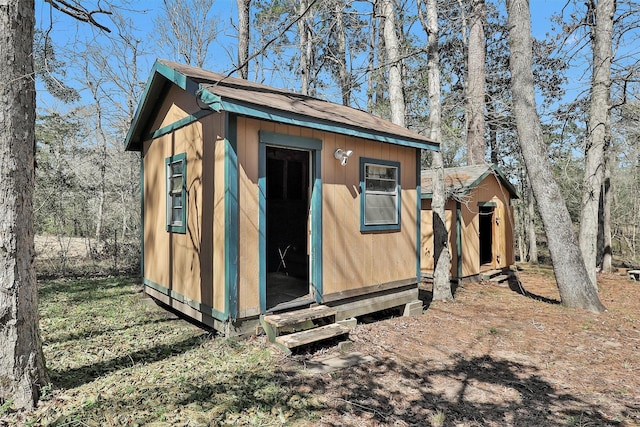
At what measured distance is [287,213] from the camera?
25.6ft

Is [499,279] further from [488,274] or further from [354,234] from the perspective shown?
[354,234]

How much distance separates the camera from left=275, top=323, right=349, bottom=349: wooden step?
12.9ft

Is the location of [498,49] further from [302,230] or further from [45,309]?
[45,309]

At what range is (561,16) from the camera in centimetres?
978

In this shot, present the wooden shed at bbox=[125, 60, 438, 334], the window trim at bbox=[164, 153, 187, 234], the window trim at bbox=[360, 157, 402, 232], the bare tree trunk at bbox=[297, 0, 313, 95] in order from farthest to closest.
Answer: the bare tree trunk at bbox=[297, 0, 313, 95] < the window trim at bbox=[360, 157, 402, 232] < the window trim at bbox=[164, 153, 187, 234] < the wooden shed at bbox=[125, 60, 438, 334]

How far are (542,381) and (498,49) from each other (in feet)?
53.4

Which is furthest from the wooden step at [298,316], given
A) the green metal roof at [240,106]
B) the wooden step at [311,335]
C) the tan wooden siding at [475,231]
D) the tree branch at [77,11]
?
the tan wooden siding at [475,231]

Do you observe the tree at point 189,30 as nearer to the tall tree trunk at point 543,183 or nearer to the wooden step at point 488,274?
the tall tree trunk at point 543,183

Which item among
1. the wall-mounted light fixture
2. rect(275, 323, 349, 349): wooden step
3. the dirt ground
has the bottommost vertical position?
the dirt ground

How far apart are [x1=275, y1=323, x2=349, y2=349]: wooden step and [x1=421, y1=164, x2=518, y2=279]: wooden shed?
5047 millimetres

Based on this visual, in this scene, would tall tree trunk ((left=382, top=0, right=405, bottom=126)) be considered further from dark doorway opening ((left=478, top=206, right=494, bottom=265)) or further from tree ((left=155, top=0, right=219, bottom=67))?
tree ((left=155, top=0, right=219, bottom=67))

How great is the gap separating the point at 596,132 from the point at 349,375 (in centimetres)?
851

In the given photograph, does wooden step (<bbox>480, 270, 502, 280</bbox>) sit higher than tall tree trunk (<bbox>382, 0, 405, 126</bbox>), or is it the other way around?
tall tree trunk (<bbox>382, 0, 405, 126</bbox>)

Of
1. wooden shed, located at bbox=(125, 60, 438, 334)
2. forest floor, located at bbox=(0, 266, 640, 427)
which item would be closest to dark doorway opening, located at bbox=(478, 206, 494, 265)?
forest floor, located at bbox=(0, 266, 640, 427)
